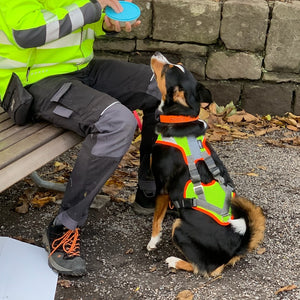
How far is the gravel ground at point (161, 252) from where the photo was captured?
9.50ft

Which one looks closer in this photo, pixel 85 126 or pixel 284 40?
pixel 85 126

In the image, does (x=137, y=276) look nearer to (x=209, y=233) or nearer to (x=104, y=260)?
(x=104, y=260)

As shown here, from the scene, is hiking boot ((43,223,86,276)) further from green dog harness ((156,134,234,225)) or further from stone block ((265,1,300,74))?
stone block ((265,1,300,74))

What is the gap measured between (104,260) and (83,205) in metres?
0.42

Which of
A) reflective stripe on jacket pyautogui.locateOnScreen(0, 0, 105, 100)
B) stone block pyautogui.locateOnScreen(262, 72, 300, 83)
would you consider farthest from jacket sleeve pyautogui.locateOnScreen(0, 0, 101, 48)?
stone block pyautogui.locateOnScreen(262, 72, 300, 83)

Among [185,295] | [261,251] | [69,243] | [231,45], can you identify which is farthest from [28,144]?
[231,45]

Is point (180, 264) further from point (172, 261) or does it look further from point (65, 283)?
point (65, 283)

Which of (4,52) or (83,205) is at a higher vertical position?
(4,52)

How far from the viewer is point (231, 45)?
201 inches

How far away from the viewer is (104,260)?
10.4 ft

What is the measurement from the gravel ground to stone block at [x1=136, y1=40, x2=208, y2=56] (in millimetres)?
1396

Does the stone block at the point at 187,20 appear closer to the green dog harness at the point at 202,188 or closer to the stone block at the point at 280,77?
the stone block at the point at 280,77

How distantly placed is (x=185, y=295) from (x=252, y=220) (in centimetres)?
56

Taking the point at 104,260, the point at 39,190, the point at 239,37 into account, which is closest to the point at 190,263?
the point at 104,260
